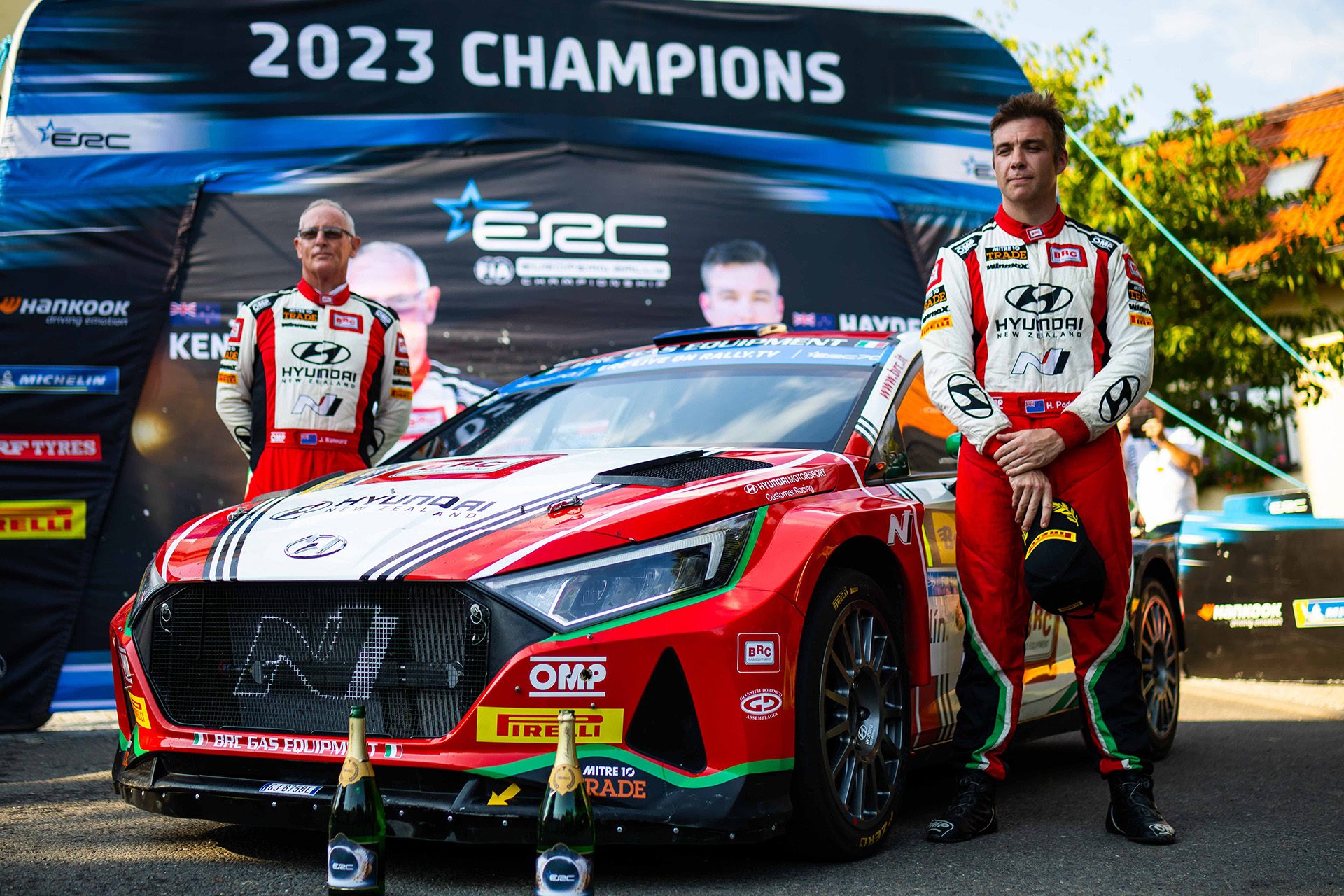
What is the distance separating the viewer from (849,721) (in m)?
3.74

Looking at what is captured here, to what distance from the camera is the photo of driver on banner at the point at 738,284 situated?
8.30 m

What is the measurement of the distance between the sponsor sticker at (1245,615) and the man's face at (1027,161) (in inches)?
188

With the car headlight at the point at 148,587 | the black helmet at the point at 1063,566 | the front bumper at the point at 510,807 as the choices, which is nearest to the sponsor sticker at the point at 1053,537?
the black helmet at the point at 1063,566

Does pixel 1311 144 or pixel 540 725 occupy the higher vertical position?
pixel 1311 144

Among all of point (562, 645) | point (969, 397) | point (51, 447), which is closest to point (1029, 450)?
point (969, 397)

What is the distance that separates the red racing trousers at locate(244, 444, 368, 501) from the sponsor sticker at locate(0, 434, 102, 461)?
215 cm

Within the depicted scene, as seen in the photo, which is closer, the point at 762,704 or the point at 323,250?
the point at 762,704

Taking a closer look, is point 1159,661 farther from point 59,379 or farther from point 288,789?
point 59,379

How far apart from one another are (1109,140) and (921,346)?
1492 cm

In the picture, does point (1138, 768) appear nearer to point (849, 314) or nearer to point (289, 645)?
point (289, 645)

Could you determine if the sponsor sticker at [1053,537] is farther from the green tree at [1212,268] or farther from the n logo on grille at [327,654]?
the green tree at [1212,268]

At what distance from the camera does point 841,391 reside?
441 cm

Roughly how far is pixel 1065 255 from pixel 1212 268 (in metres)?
13.4

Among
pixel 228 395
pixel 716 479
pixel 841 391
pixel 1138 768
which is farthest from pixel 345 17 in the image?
pixel 1138 768
